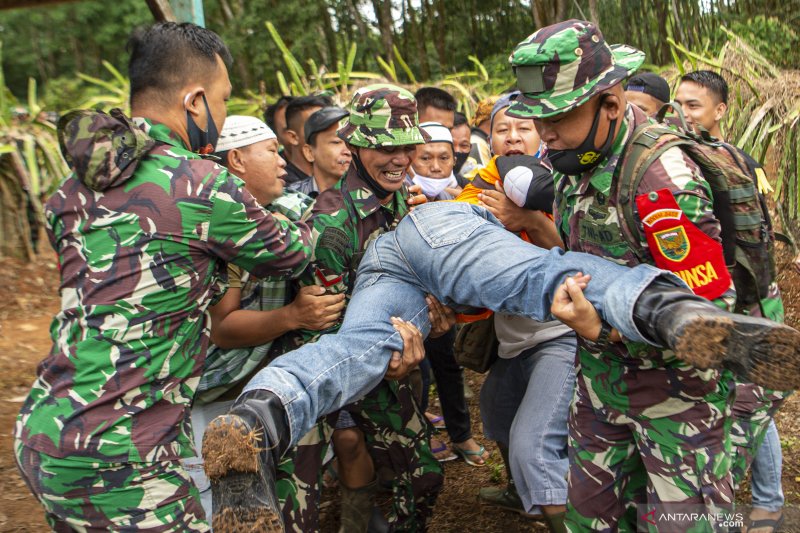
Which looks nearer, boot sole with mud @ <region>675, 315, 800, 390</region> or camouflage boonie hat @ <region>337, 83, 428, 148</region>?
boot sole with mud @ <region>675, 315, 800, 390</region>

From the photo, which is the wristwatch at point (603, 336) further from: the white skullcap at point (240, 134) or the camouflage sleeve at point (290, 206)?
the white skullcap at point (240, 134)

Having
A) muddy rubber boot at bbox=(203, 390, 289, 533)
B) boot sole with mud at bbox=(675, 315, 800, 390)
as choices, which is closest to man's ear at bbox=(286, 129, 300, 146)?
muddy rubber boot at bbox=(203, 390, 289, 533)

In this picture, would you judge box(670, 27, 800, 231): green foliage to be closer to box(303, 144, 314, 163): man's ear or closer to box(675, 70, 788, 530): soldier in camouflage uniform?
box(675, 70, 788, 530): soldier in camouflage uniform

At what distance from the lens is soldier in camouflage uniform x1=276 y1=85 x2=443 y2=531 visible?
9.42ft

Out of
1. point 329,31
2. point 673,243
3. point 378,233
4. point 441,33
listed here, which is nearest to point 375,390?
point 378,233

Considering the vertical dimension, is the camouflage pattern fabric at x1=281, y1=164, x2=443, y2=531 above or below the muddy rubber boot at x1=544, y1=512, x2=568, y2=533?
above

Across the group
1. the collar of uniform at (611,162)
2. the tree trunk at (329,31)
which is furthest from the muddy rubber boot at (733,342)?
the tree trunk at (329,31)

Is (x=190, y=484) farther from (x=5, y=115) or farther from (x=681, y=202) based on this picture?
(x=5, y=115)

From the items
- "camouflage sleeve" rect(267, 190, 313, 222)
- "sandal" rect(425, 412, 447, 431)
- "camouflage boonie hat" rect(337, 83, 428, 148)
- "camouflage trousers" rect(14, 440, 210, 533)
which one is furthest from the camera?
"sandal" rect(425, 412, 447, 431)

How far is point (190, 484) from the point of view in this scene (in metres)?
2.15

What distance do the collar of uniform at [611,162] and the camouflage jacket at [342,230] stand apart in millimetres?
1024

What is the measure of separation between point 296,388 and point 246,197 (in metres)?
0.62

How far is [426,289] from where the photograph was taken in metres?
2.81

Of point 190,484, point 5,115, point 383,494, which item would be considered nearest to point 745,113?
point 383,494
